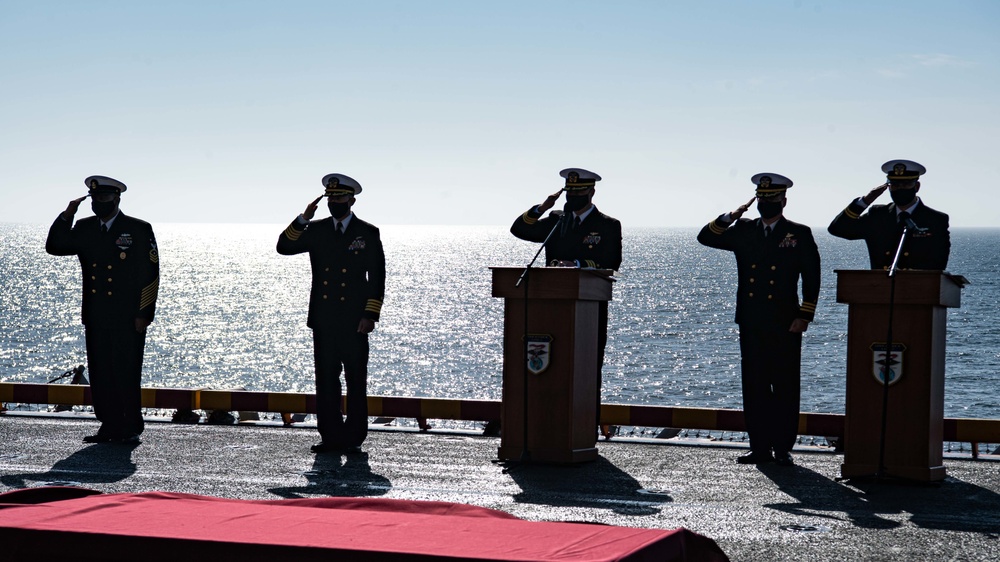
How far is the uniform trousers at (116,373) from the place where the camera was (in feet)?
31.7

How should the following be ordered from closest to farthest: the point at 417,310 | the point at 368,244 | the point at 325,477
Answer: the point at 325,477
the point at 368,244
the point at 417,310

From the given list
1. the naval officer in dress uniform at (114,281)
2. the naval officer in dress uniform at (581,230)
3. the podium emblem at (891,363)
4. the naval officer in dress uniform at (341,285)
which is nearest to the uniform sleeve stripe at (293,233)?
the naval officer in dress uniform at (341,285)

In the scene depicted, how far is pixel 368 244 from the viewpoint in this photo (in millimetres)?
9391

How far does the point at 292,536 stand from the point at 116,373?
688 centimetres

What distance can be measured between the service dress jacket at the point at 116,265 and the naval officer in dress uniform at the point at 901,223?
532 cm

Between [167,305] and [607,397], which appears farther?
[167,305]

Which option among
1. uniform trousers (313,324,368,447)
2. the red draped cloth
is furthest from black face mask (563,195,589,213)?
the red draped cloth

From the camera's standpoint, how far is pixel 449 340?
2586 inches

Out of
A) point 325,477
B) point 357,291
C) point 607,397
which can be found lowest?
point 607,397

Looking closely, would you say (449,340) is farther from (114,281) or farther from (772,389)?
(772,389)

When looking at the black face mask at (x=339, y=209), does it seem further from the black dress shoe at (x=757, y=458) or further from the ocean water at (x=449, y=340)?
the ocean water at (x=449, y=340)

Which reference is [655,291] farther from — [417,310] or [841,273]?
[841,273]

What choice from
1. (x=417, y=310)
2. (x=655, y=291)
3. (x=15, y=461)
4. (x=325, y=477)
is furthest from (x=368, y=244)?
(x=655, y=291)

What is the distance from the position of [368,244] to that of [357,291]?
374 mm
